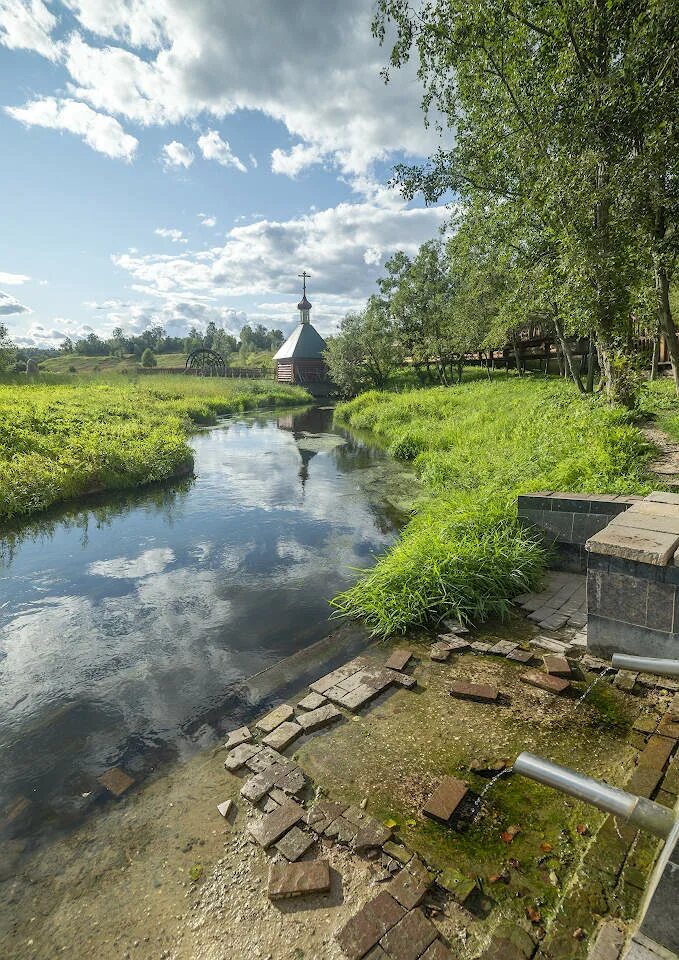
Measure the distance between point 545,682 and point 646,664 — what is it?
191cm

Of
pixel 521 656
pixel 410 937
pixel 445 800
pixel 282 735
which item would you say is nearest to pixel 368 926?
pixel 410 937

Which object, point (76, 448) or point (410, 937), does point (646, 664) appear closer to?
point (410, 937)

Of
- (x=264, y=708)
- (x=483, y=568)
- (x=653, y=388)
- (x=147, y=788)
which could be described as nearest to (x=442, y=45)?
(x=653, y=388)

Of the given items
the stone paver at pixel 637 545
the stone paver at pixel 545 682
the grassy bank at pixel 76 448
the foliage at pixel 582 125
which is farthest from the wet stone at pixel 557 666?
the grassy bank at pixel 76 448

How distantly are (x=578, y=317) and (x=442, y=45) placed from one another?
6440 millimetres

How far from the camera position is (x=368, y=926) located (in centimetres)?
203

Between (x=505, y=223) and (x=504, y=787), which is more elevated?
(x=505, y=223)

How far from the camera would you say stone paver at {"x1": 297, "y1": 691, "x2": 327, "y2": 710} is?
3.70 m

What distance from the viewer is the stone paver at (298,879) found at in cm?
222

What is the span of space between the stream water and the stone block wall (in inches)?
99.9

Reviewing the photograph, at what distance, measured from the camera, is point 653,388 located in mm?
13039

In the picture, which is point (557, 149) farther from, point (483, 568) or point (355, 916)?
point (355, 916)

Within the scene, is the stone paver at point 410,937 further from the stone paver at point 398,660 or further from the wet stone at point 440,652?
the wet stone at point 440,652

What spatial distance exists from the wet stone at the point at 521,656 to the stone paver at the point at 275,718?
6.34 ft
